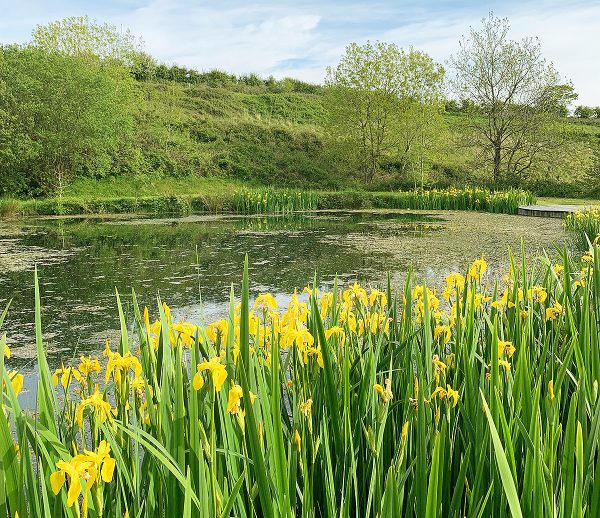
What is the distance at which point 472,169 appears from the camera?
2320 centimetres

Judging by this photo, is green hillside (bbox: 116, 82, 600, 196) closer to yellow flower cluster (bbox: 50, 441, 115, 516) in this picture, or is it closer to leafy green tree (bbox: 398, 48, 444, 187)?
leafy green tree (bbox: 398, 48, 444, 187)

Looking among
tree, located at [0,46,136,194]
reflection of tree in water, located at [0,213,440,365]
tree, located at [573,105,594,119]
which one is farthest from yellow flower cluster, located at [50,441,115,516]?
tree, located at [573,105,594,119]

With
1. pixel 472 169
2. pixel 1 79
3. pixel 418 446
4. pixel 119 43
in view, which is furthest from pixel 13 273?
pixel 119 43

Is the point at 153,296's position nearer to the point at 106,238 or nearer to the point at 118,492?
the point at 118,492

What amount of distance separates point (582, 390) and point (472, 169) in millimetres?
23257

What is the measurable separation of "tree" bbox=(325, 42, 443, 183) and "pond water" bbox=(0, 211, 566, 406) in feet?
31.5

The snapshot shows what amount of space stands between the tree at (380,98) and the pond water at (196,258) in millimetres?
9598

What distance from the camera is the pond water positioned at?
481 centimetres

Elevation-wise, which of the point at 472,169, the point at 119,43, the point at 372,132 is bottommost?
the point at 472,169

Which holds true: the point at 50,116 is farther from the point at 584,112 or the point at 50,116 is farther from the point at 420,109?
the point at 584,112

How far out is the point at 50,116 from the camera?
18.9 meters

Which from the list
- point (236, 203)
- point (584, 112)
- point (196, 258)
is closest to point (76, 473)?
point (196, 258)

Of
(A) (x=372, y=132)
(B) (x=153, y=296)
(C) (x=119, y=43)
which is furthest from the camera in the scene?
(C) (x=119, y=43)

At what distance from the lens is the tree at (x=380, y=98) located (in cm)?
2261
